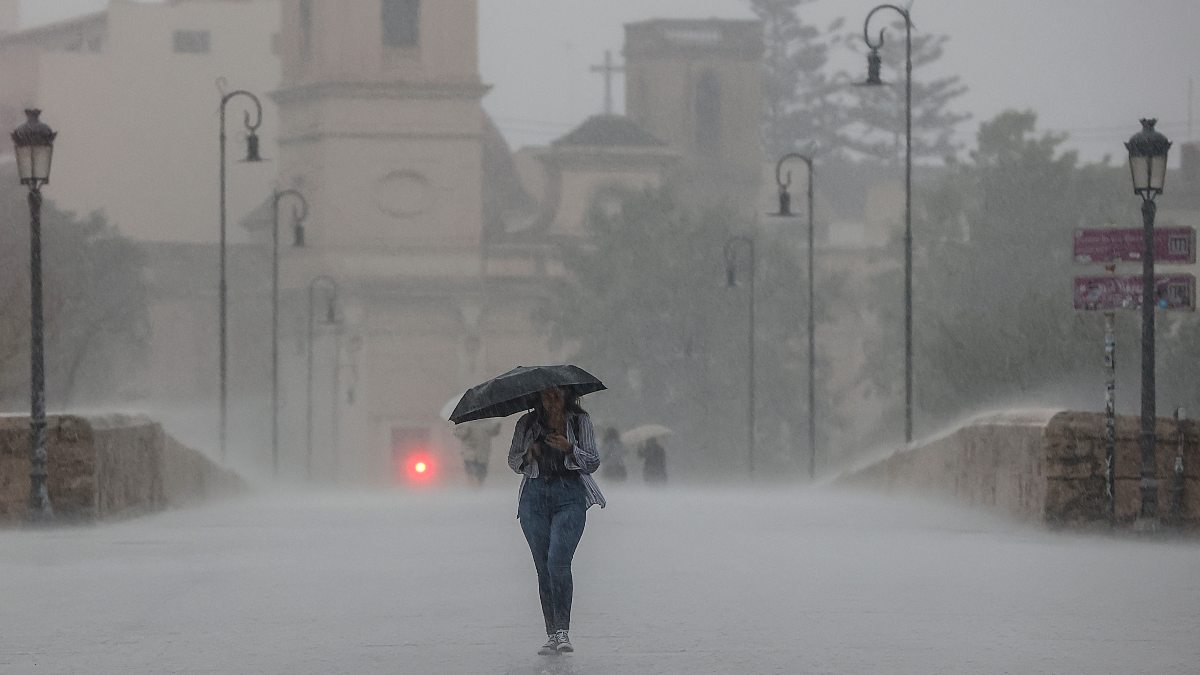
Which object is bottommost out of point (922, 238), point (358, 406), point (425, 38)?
point (358, 406)

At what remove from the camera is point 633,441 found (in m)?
58.7

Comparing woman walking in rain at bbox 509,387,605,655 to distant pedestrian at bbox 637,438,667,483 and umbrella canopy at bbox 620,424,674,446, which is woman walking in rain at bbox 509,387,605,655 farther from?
umbrella canopy at bbox 620,424,674,446

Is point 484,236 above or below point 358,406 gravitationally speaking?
above

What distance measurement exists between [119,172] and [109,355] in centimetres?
2876

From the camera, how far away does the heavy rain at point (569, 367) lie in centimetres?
1575

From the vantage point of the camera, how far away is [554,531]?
1426cm

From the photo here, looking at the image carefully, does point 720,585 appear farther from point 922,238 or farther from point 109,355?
point 922,238

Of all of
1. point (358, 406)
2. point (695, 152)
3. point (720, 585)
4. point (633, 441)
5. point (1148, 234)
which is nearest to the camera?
point (720, 585)

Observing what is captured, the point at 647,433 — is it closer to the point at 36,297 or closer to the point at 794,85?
the point at 36,297

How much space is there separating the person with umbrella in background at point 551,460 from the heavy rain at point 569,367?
0.09ft

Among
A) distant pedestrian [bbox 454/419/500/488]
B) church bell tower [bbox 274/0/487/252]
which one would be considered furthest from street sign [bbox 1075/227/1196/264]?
church bell tower [bbox 274/0/487/252]

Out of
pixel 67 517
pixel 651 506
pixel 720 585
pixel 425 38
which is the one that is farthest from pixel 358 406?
pixel 720 585

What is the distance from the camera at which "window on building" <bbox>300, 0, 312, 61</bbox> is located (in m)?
101

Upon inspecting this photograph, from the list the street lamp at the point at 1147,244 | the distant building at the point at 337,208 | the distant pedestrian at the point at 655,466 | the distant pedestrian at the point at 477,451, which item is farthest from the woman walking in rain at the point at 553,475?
the distant building at the point at 337,208
